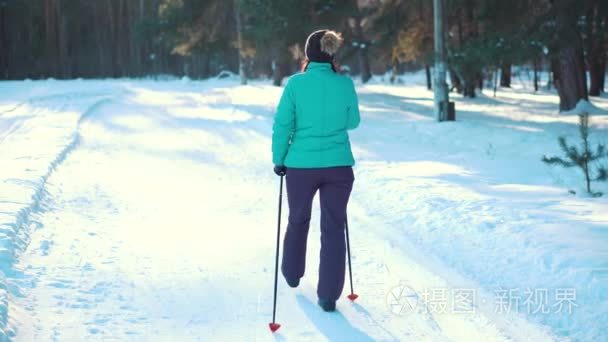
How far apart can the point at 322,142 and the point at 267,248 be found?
227 centimetres

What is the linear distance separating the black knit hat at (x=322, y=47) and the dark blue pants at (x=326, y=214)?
2.61 feet

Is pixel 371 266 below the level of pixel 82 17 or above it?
below

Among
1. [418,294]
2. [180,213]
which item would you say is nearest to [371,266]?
[418,294]

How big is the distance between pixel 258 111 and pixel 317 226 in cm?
1572

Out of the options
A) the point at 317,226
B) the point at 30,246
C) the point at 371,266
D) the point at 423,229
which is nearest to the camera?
the point at 371,266

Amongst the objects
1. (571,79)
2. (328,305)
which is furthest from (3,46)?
(328,305)

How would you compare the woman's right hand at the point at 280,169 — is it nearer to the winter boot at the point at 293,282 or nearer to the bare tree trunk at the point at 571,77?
the winter boot at the point at 293,282

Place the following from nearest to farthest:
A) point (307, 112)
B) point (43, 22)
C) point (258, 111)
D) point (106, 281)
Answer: point (307, 112) → point (106, 281) → point (258, 111) → point (43, 22)

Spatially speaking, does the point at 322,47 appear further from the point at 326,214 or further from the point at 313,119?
the point at 326,214

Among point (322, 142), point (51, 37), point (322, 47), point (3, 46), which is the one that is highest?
point (51, 37)

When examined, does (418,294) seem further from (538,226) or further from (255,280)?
(538,226)

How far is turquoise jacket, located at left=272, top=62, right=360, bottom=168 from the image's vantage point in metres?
4.89

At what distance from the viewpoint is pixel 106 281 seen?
19.0ft

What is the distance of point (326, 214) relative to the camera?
5051 millimetres
